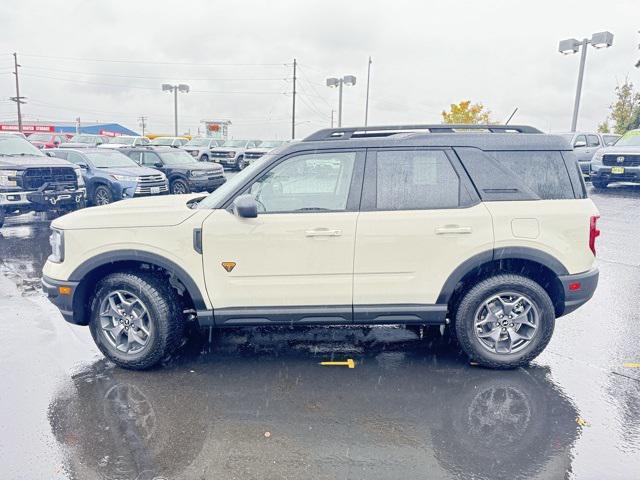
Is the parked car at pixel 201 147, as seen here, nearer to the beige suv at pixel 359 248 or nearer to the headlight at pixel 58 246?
the headlight at pixel 58 246

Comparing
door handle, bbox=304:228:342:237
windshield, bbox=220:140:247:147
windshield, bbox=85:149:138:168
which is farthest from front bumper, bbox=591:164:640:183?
windshield, bbox=220:140:247:147

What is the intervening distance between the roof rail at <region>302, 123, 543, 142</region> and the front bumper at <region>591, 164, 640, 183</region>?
13980 mm

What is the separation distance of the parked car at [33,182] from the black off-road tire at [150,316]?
22.5ft

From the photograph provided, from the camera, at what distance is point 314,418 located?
324 centimetres

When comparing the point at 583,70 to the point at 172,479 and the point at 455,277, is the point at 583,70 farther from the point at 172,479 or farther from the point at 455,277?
the point at 172,479

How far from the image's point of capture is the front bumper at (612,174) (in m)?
15.2

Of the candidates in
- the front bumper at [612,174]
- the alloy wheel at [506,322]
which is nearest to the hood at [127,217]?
the alloy wheel at [506,322]

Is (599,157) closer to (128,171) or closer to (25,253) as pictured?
(128,171)

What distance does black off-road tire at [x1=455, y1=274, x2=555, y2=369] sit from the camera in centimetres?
380

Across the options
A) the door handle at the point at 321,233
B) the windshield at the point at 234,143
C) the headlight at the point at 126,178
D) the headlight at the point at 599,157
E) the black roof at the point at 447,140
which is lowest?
the headlight at the point at 126,178

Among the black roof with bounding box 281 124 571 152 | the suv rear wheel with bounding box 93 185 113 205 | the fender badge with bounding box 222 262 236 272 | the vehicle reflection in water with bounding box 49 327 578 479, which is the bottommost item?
the vehicle reflection in water with bounding box 49 327 578 479

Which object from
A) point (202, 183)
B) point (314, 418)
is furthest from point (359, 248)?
point (202, 183)

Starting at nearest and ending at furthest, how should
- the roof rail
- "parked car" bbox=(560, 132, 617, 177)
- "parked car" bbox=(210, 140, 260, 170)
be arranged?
the roof rail → "parked car" bbox=(560, 132, 617, 177) → "parked car" bbox=(210, 140, 260, 170)

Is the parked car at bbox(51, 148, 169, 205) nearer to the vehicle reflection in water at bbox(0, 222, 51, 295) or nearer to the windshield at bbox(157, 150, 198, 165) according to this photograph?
the vehicle reflection in water at bbox(0, 222, 51, 295)
